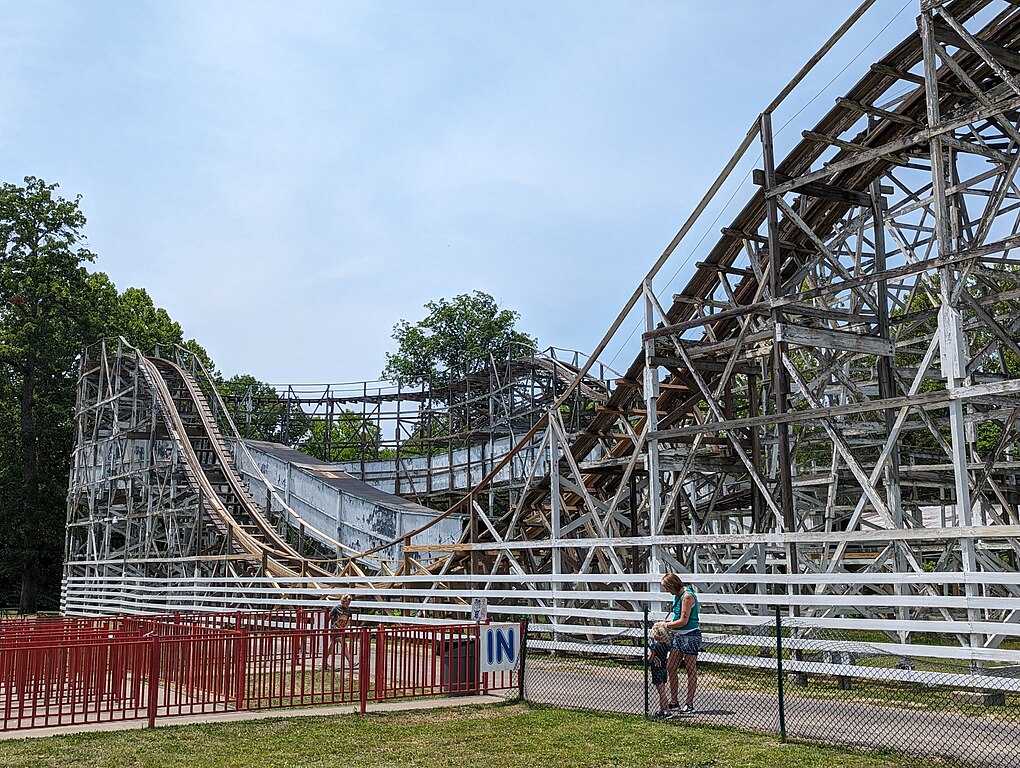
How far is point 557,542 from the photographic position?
19.1 m

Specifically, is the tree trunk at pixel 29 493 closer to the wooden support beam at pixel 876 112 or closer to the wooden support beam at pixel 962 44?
the wooden support beam at pixel 876 112

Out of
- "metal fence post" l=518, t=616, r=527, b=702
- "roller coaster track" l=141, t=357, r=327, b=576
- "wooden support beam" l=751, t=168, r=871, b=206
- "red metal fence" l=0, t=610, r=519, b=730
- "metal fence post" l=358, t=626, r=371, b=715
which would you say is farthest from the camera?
"roller coaster track" l=141, t=357, r=327, b=576

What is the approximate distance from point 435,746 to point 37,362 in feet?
134

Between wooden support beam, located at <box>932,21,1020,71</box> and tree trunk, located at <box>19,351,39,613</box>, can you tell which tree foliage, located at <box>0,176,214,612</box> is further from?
wooden support beam, located at <box>932,21,1020,71</box>

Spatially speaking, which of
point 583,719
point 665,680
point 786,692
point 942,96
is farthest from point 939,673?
point 942,96

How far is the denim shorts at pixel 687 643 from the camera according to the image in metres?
12.1

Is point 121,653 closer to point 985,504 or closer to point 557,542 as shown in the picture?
point 557,542

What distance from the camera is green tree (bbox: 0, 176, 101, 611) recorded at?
4453 centimetres

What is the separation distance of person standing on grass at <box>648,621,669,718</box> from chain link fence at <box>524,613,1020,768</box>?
141mm

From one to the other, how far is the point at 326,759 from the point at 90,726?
3.60 metres

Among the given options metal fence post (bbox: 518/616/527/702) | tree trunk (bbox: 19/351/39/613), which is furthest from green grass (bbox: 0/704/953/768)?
tree trunk (bbox: 19/351/39/613)

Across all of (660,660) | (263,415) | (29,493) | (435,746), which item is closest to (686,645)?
(660,660)

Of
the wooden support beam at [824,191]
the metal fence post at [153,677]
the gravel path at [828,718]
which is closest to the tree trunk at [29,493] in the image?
the gravel path at [828,718]

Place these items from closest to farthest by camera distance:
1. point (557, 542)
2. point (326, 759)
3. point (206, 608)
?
point (326, 759)
point (557, 542)
point (206, 608)
